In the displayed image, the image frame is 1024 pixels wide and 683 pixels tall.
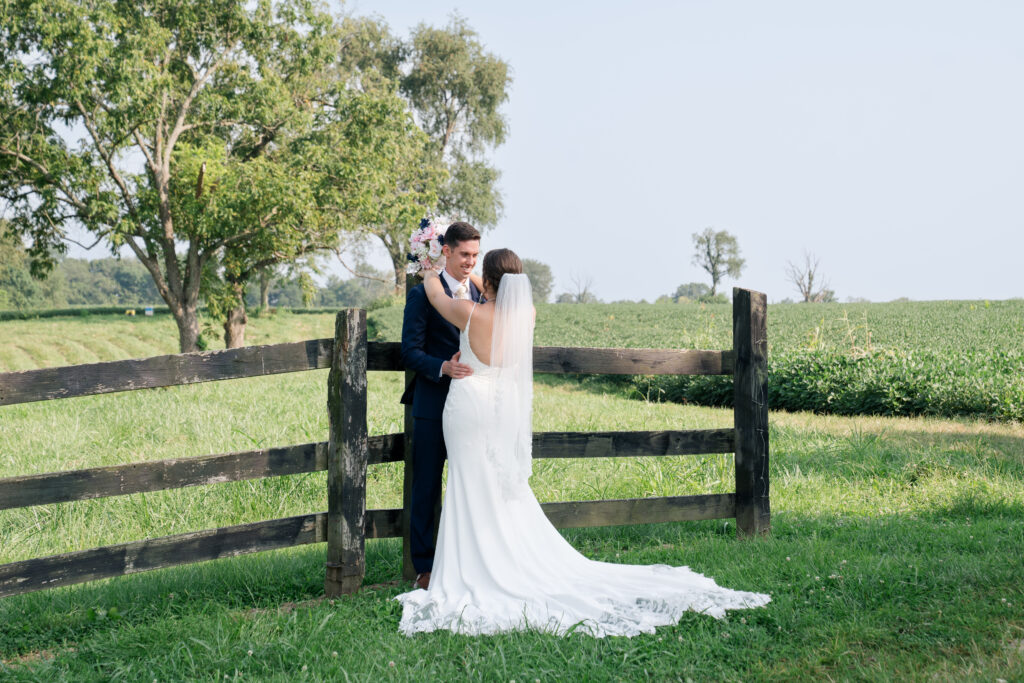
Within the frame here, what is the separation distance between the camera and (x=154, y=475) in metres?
4.45

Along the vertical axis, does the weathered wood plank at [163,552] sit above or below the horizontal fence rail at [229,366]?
below

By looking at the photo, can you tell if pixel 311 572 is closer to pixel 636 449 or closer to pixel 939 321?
pixel 636 449

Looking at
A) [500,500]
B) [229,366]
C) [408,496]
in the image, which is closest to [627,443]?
[500,500]

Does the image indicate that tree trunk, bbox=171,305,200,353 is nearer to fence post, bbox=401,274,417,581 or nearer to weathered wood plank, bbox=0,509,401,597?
fence post, bbox=401,274,417,581

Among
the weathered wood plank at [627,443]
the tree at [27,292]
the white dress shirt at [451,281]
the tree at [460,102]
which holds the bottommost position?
the weathered wood plank at [627,443]

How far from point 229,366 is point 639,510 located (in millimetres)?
3091

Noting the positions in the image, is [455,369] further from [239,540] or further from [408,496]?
[239,540]

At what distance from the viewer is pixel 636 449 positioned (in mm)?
5766

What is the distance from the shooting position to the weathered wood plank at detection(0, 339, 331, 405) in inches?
163

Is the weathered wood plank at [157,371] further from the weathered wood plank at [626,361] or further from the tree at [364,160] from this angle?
the tree at [364,160]

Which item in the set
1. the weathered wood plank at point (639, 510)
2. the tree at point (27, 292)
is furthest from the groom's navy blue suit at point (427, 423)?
the tree at point (27, 292)

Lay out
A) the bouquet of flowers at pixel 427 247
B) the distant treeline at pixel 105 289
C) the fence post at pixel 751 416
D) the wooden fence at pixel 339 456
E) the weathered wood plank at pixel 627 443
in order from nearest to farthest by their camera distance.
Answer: the wooden fence at pixel 339 456
the bouquet of flowers at pixel 427 247
the weathered wood plank at pixel 627 443
the fence post at pixel 751 416
the distant treeline at pixel 105 289

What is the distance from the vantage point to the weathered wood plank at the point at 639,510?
5.55 m

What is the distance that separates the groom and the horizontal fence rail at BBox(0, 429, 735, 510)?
0.82 ft
